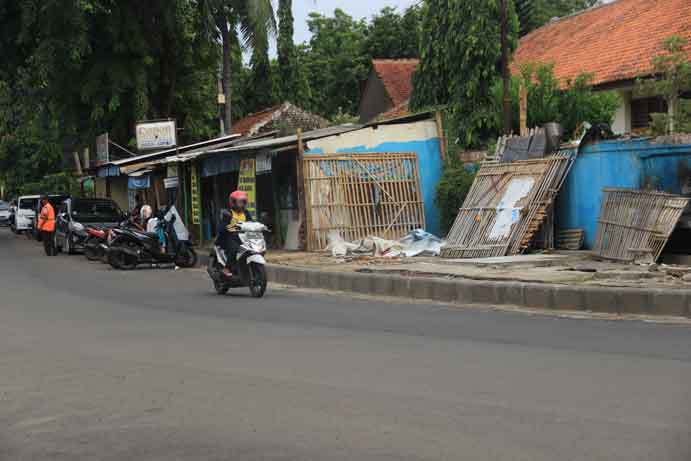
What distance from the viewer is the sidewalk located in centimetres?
1050

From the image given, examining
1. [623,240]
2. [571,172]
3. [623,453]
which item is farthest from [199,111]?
[623,453]

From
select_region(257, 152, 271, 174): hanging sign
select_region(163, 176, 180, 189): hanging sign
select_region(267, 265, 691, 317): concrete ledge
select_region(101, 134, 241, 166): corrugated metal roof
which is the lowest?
select_region(267, 265, 691, 317): concrete ledge

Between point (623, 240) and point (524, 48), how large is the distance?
20.7 meters

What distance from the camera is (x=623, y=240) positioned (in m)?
14.1

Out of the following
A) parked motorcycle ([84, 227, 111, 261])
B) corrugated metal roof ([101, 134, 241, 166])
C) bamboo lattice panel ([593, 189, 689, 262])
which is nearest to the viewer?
bamboo lattice panel ([593, 189, 689, 262])

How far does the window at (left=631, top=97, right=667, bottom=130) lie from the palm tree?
1102 centimetres

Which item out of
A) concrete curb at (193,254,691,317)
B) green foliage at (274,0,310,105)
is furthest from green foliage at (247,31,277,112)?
concrete curb at (193,254,691,317)

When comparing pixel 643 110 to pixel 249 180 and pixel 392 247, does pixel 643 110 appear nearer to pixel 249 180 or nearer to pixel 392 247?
pixel 392 247

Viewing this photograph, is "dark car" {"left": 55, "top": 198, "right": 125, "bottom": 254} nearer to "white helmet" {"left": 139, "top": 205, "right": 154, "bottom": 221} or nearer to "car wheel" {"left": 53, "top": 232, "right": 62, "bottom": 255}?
"car wheel" {"left": 53, "top": 232, "right": 62, "bottom": 255}

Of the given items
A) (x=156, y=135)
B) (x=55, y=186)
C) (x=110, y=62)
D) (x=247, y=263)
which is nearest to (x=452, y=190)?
(x=247, y=263)

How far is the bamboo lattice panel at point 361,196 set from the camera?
63.6ft

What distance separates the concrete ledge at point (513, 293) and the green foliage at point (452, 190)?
534cm

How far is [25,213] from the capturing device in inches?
1650

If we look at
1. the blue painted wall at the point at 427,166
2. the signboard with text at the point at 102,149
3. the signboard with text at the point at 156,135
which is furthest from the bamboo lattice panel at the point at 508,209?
the signboard with text at the point at 102,149
